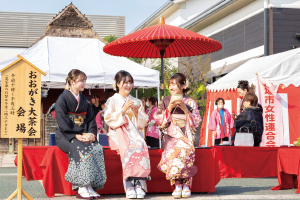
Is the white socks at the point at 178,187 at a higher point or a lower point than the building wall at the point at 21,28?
lower

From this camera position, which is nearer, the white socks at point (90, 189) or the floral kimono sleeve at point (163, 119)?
the white socks at point (90, 189)

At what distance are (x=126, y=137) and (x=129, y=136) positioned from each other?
4 cm

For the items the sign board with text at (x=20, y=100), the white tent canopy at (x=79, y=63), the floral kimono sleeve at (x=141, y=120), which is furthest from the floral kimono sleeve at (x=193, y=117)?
the white tent canopy at (x=79, y=63)

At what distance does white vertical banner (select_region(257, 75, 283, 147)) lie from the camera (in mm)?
8141

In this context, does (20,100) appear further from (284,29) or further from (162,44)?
(284,29)

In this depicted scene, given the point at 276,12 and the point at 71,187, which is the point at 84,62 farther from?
the point at 276,12

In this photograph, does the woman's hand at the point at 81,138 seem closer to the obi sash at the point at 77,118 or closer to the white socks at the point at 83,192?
the obi sash at the point at 77,118

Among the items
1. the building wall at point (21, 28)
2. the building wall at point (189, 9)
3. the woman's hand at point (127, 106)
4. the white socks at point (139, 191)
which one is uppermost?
the building wall at point (189, 9)

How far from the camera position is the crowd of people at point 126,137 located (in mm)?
Result: 4535

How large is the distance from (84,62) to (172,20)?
14282 millimetres

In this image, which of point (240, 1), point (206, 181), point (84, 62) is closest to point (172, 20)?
point (240, 1)

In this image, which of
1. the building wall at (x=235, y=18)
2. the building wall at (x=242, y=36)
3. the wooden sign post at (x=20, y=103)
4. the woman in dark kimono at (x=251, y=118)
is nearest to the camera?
the wooden sign post at (x=20, y=103)

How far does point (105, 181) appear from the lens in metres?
4.61

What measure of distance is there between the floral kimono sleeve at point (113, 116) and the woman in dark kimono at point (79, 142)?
0.21 metres
